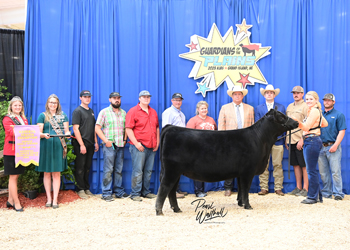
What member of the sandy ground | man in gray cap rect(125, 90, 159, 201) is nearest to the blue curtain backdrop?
man in gray cap rect(125, 90, 159, 201)

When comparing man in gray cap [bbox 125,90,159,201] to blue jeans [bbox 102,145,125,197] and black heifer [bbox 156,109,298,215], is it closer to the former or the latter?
blue jeans [bbox 102,145,125,197]

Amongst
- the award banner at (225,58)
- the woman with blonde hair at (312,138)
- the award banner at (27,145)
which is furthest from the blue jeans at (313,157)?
the award banner at (27,145)

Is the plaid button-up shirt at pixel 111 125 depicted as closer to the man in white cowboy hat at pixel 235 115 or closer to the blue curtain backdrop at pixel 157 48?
the blue curtain backdrop at pixel 157 48

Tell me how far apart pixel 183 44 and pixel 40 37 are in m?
2.66

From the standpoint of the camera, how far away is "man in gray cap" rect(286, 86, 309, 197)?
17.2 ft

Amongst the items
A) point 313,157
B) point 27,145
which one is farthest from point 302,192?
point 27,145

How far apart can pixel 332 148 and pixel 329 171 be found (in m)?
0.46

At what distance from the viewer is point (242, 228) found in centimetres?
346

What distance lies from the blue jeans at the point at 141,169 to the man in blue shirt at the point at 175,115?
1.83 feet

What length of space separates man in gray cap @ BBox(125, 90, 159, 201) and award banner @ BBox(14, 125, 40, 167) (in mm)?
1414

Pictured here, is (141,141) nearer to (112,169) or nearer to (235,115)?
(112,169)

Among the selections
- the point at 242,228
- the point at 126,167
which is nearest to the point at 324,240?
the point at 242,228

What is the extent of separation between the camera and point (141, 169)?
5141 millimetres

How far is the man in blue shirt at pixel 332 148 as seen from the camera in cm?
513
